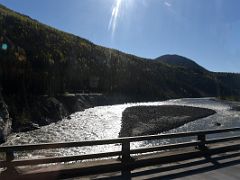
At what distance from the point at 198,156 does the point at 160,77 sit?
516 ft

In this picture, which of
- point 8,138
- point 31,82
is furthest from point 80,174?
point 31,82

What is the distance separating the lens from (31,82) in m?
67.2

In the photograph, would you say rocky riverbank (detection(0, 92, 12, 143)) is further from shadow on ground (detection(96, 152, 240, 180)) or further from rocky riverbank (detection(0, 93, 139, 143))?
shadow on ground (detection(96, 152, 240, 180))

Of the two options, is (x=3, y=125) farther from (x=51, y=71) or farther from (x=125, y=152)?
(x=51, y=71)

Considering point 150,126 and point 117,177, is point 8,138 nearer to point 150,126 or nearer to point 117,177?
point 150,126

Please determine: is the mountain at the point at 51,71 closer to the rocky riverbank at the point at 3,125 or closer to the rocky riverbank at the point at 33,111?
the rocky riverbank at the point at 33,111

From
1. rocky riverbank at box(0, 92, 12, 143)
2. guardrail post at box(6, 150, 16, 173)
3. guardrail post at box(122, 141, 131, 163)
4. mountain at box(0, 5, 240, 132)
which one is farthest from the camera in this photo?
mountain at box(0, 5, 240, 132)

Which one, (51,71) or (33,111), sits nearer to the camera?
(33,111)

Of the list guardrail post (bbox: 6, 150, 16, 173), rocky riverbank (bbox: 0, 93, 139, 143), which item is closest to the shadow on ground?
guardrail post (bbox: 6, 150, 16, 173)

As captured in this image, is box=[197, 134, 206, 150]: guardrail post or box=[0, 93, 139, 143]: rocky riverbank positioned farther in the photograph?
box=[0, 93, 139, 143]: rocky riverbank

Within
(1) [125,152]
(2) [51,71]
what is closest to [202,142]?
(1) [125,152]

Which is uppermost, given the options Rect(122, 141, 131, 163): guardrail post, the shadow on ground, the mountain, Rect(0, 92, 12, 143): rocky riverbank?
the mountain

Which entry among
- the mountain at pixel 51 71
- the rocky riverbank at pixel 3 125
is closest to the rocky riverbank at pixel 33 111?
the rocky riverbank at pixel 3 125

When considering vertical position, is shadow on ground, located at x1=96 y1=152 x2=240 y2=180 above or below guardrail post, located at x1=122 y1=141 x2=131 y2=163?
below
